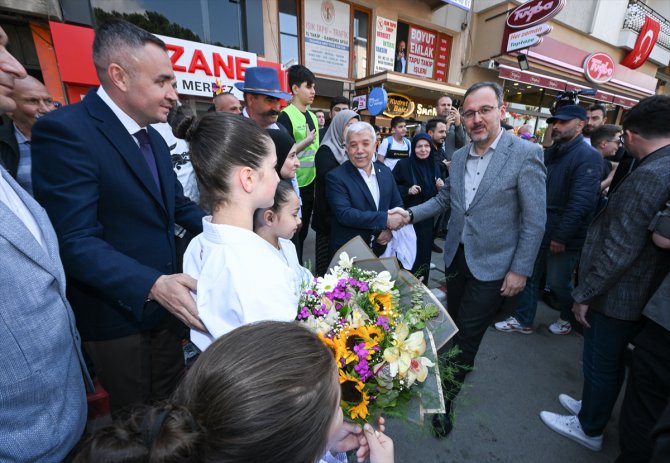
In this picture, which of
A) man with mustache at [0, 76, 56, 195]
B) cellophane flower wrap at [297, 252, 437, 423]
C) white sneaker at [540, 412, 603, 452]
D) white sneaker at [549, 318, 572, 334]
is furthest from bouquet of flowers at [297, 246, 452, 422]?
white sneaker at [549, 318, 572, 334]

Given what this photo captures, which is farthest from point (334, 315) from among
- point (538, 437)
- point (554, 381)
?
point (554, 381)

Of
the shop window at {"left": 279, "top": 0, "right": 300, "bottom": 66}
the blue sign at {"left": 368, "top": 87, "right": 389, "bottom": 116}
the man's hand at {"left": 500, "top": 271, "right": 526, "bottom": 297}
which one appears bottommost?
the man's hand at {"left": 500, "top": 271, "right": 526, "bottom": 297}

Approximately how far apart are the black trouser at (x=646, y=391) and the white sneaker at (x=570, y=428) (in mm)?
511

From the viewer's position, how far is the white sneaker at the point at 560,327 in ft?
10.6

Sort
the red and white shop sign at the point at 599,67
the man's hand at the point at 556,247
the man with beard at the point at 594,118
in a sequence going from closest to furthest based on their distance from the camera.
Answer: the man's hand at the point at 556,247
the man with beard at the point at 594,118
the red and white shop sign at the point at 599,67

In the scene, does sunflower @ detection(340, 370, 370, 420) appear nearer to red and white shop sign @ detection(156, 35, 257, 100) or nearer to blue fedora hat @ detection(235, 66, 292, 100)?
blue fedora hat @ detection(235, 66, 292, 100)

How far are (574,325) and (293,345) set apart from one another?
12.6 feet

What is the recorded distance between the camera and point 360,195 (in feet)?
8.18

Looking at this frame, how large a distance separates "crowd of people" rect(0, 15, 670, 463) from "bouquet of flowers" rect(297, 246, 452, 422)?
107 mm

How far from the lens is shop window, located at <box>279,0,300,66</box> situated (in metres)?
7.84

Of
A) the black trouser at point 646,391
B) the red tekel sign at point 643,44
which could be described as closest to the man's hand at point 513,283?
the black trouser at point 646,391

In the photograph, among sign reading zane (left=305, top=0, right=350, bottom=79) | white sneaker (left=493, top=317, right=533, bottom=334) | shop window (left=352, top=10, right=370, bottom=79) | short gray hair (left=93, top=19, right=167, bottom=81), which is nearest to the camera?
short gray hair (left=93, top=19, right=167, bottom=81)

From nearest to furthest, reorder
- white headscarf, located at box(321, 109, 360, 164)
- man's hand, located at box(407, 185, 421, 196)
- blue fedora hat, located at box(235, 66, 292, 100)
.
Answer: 1. blue fedora hat, located at box(235, 66, 292, 100)
2. white headscarf, located at box(321, 109, 360, 164)
3. man's hand, located at box(407, 185, 421, 196)

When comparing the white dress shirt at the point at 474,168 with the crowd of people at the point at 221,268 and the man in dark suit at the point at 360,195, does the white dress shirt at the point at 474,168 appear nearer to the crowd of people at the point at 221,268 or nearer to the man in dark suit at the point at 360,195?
the crowd of people at the point at 221,268
